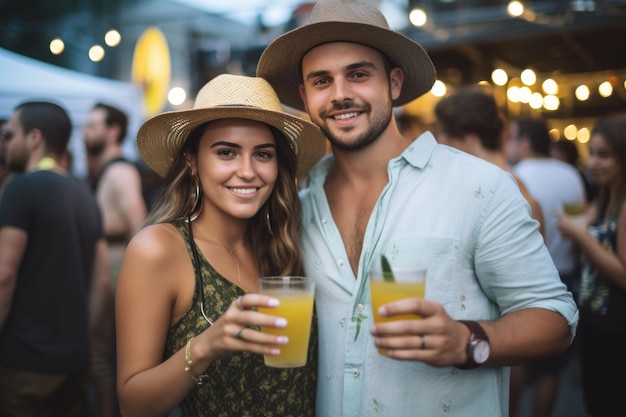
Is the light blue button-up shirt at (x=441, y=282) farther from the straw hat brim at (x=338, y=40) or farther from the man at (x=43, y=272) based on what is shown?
the man at (x=43, y=272)

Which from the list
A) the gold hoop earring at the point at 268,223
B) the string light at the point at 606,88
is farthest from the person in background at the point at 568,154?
the gold hoop earring at the point at 268,223

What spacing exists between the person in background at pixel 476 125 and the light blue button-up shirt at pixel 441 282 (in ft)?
6.68

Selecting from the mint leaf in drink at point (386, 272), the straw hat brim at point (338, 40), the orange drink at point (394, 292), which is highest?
the straw hat brim at point (338, 40)

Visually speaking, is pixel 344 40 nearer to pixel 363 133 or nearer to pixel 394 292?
pixel 363 133

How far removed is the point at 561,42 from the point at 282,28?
14.1 feet

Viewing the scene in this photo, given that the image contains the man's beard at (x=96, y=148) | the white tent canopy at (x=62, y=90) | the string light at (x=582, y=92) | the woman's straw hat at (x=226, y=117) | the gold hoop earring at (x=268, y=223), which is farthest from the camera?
the string light at (x=582, y=92)

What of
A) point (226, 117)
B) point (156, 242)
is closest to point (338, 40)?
point (226, 117)

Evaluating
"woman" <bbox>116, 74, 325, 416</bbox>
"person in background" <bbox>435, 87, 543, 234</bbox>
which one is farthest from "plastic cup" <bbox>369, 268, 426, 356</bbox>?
"person in background" <bbox>435, 87, 543, 234</bbox>

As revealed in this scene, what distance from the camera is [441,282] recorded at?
2.25 meters

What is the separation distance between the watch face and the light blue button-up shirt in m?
0.35

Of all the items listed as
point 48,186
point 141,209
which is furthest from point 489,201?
point 141,209

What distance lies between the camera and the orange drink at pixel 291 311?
5.86ft

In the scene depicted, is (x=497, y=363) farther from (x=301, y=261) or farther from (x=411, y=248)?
(x=301, y=261)

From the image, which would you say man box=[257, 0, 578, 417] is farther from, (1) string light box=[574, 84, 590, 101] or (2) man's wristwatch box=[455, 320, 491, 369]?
(1) string light box=[574, 84, 590, 101]
